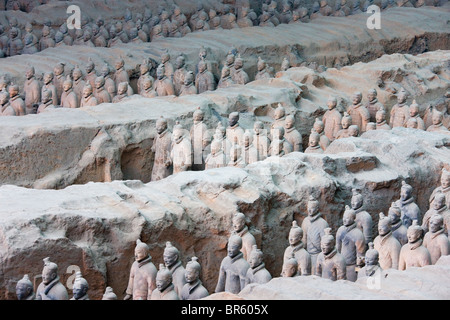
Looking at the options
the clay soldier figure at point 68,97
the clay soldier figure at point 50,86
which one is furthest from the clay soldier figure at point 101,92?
the clay soldier figure at point 50,86

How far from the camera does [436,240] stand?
29.6 ft

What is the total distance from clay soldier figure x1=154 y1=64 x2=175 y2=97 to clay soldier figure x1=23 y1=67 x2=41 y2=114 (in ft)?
5.28

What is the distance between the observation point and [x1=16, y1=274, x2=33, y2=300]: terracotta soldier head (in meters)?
7.49

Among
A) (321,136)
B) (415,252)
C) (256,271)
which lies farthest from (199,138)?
(415,252)

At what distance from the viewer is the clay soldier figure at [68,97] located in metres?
13.0

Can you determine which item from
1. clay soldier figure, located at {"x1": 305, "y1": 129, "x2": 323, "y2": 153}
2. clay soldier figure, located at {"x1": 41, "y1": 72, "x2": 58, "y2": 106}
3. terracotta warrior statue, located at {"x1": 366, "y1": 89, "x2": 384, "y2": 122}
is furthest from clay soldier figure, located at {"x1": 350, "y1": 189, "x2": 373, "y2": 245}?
clay soldier figure, located at {"x1": 41, "y1": 72, "x2": 58, "y2": 106}

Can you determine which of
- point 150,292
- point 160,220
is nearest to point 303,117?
point 160,220

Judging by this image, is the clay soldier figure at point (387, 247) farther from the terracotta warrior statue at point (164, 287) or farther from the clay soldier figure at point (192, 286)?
the terracotta warrior statue at point (164, 287)

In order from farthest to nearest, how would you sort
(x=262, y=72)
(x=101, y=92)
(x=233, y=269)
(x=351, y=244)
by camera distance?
(x=262, y=72) < (x=101, y=92) < (x=351, y=244) < (x=233, y=269)

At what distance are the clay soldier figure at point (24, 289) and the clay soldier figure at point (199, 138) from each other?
4.07 meters

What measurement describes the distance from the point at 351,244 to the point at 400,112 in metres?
4.22

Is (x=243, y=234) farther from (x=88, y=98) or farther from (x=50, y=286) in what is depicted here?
(x=88, y=98)

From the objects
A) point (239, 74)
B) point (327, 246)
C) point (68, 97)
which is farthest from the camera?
point (239, 74)

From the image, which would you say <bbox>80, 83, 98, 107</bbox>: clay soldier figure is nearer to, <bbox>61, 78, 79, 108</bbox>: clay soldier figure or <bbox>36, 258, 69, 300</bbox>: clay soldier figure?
<bbox>61, 78, 79, 108</bbox>: clay soldier figure
